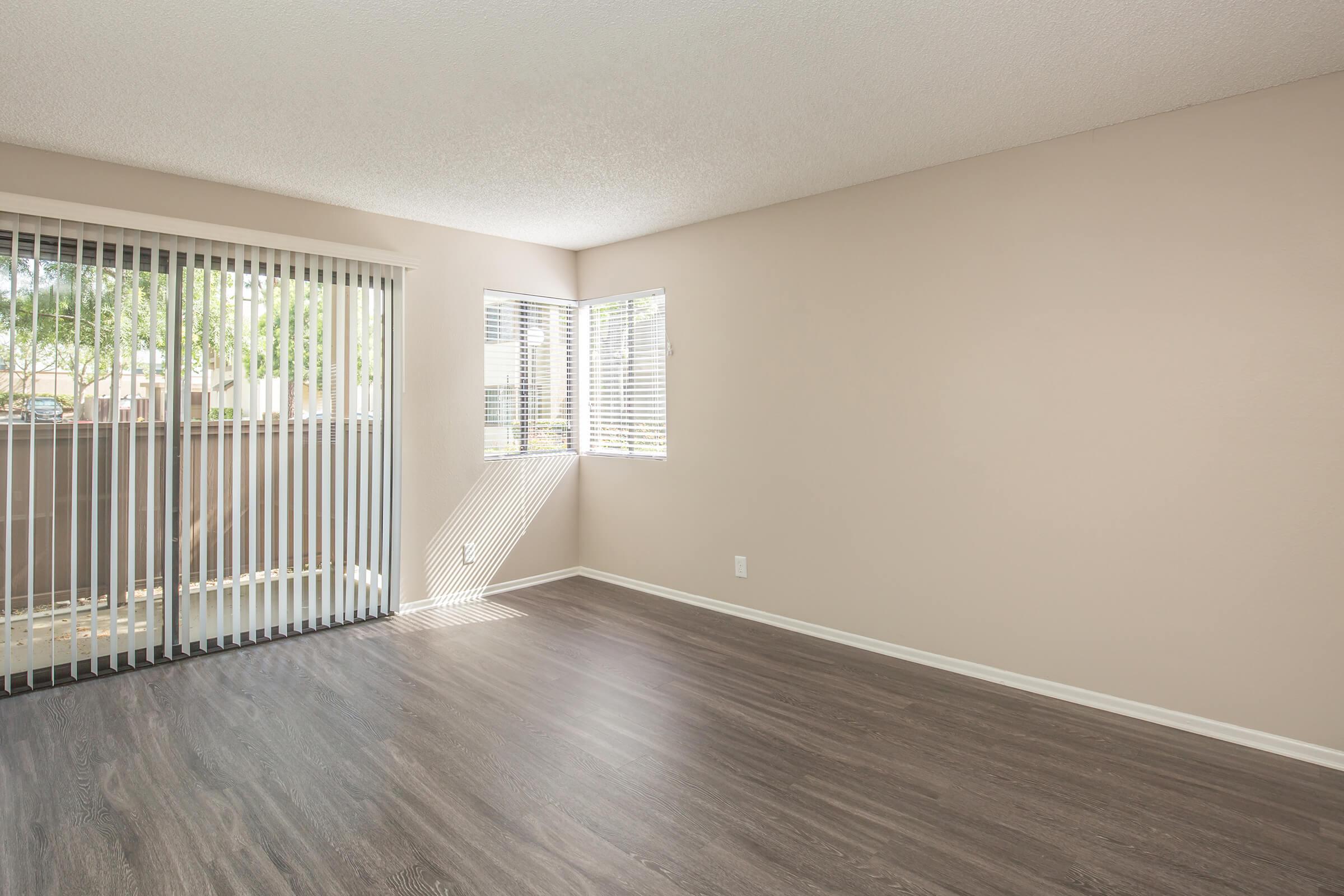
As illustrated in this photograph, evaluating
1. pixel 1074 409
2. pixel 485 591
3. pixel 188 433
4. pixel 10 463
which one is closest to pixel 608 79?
pixel 1074 409

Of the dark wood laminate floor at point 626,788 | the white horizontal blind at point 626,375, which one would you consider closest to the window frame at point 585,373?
the white horizontal blind at point 626,375

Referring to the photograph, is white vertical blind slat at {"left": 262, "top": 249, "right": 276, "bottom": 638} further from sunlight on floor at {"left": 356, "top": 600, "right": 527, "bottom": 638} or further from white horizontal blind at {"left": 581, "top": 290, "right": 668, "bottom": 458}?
white horizontal blind at {"left": 581, "top": 290, "right": 668, "bottom": 458}

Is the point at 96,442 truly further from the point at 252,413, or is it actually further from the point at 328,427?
the point at 328,427

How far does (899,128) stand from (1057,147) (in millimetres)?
738

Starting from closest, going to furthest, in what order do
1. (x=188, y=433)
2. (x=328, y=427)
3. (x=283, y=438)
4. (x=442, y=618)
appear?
(x=188, y=433), (x=283, y=438), (x=328, y=427), (x=442, y=618)

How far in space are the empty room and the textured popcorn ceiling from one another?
0.08ft

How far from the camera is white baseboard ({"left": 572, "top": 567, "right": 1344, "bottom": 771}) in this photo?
2723 mm

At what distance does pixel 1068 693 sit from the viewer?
128 inches

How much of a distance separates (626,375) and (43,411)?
129 inches

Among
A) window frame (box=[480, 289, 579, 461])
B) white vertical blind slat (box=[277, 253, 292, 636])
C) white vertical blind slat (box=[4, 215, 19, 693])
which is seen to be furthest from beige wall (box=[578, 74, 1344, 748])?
white vertical blind slat (box=[4, 215, 19, 693])

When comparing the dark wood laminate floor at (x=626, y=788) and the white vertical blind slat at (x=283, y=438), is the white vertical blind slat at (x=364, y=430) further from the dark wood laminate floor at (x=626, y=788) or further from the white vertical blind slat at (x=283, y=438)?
the dark wood laminate floor at (x=626, y=788)

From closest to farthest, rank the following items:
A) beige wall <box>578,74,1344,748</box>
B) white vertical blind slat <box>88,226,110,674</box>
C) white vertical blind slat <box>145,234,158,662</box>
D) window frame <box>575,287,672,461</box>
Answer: beige wall <box>578,74,1344,748</box>, white vertical blind slat <box>88,226,110,674</box>, white vertical blind slat <box>145,234,158,662</box>, window frame <box>575,287,672,461</box>

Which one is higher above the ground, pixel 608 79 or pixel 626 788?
pixel 608 79

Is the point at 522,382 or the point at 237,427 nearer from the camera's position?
the point at 237,427
